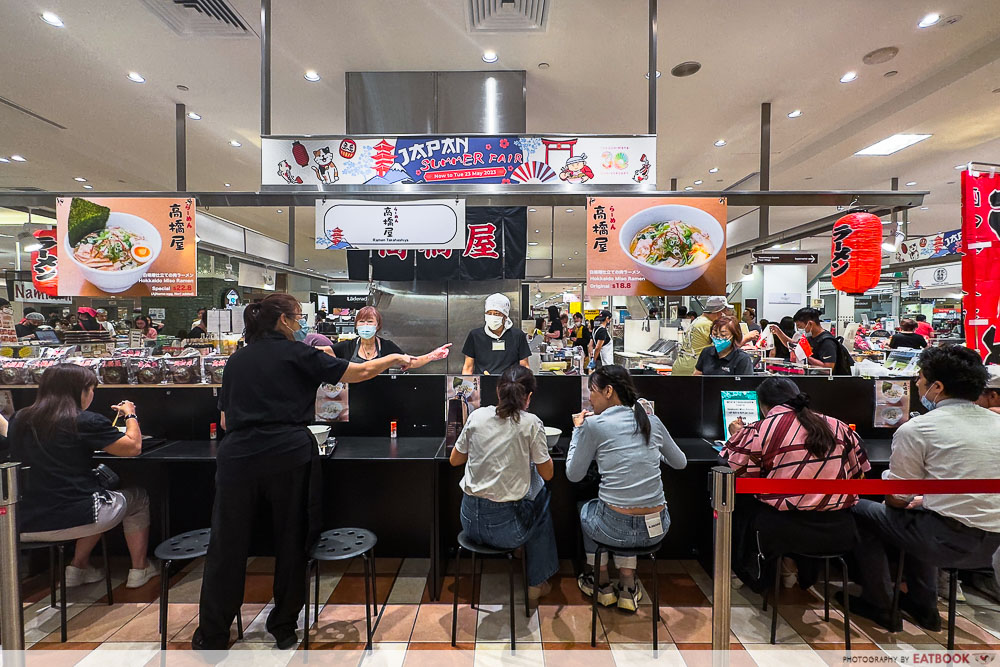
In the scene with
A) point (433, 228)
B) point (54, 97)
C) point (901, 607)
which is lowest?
point (901, 607)

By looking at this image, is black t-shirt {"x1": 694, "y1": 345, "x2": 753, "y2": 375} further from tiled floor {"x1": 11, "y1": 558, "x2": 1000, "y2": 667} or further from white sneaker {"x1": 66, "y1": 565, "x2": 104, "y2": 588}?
white sneaker {"x1": 66, "y1": 565, "x2": 104, "y2": 588}

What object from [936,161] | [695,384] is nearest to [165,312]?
[695,384]

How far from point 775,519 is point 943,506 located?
0.70 metres

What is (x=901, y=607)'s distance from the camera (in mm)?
2562

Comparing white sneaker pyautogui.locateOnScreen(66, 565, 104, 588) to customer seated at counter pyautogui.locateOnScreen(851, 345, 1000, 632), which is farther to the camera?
white sneaker pyautogui.locateOnScreen(66, 565, 104, 588)

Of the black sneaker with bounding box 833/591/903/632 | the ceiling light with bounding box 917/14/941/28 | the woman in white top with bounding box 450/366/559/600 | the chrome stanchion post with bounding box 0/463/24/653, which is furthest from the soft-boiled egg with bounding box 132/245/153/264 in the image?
the ceiling light with bounding box 917/14/941/28

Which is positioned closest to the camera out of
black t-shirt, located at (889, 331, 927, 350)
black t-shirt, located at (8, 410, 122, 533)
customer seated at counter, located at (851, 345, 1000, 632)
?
customer seated at counter, located at (851, 345, 1000, 632)

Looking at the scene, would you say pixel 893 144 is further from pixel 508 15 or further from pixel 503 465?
pixel 503 465

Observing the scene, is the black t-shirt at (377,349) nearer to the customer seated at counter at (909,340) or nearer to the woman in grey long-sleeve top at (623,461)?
the woman in grey long-sleeve top at (623,461)

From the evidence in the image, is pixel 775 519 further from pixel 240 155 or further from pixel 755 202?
pixel 240 155

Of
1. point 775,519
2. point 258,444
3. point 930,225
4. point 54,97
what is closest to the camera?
point 258,444

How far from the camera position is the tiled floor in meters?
2.26

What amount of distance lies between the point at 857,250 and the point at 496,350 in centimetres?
287

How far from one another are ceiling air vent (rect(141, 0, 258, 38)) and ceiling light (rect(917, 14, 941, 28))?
15.1ft
